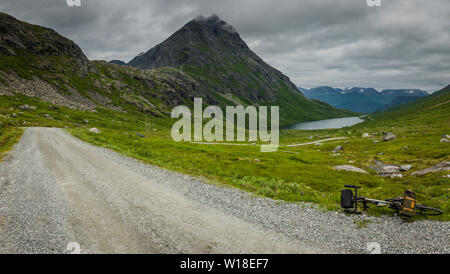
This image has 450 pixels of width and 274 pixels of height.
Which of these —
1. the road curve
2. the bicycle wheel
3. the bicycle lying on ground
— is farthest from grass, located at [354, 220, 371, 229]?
the road curve

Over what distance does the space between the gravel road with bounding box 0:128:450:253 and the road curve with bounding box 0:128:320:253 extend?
1.9 inches

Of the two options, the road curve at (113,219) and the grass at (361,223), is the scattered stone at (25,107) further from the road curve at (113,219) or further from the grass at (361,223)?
the grass at (361,223)

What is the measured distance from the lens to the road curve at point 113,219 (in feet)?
36.2

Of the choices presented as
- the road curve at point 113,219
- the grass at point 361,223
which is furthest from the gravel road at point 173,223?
the grass at point 361,223

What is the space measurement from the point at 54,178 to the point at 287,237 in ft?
73.0

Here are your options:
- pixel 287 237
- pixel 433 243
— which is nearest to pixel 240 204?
pixel 287 237

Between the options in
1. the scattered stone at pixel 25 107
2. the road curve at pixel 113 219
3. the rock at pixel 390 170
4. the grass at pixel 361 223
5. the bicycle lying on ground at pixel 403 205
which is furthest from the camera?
the scattered stone at pixel 25 107

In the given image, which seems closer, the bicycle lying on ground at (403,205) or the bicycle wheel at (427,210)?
the bicycle lying on ground at (403,205)

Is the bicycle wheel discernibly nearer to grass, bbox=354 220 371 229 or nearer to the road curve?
grass, bbox=354 220 371 229

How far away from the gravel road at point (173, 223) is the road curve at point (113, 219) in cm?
5

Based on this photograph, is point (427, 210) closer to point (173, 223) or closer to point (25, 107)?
point (173, 223)

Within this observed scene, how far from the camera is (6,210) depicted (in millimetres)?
14711

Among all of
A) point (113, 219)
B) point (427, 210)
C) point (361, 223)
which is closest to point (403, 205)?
point (361, 223)
